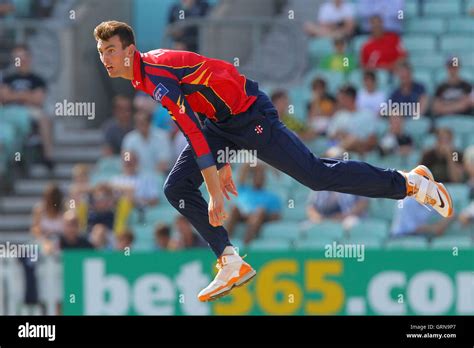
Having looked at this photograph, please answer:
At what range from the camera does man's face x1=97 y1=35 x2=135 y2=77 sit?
9562mm

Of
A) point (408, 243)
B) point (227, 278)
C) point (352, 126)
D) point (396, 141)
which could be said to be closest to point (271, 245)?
point (408, 243)

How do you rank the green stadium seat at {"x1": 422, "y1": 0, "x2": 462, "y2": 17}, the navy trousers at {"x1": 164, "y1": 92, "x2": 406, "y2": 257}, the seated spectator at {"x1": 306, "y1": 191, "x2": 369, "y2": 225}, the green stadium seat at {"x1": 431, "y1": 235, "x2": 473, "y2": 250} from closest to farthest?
1. the navy trousers at {"x1": 164, "y1": 92, "x2": 406, "y2": 257}
2. the green stadium seat at {"x1": 431, "y1": 235, "x2": 473, "y2": 250}
3. the seated spectator at {"x1": 306, "y1": 191, "x2": 369, "y2": 225}
4. the green stadium seat at {"x1": 422, "y1": 0, "x2": 462, "y2": 17}

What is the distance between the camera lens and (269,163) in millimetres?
10070

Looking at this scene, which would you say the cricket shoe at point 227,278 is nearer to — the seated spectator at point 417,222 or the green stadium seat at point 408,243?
the green stadium seat at point 408,243

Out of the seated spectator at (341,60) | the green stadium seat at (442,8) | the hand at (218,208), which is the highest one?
the green stadium seat at (442,8)

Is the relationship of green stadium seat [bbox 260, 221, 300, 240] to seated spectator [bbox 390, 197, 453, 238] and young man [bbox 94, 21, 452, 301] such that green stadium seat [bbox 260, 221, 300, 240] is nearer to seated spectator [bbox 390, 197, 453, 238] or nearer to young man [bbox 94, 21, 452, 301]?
seated spectator [bbox 390, 197, 453, 238]

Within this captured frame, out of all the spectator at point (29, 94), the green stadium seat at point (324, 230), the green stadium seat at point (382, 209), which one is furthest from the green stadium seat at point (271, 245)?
the spectator at point (29, 94)

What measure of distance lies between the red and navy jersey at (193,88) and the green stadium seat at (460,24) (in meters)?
7.50

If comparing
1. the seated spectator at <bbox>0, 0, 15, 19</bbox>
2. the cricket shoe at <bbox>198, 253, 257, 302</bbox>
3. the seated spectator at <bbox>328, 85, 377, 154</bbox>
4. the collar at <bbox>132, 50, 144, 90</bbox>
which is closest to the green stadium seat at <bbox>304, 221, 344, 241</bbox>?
the seated spectator at <bbox>328, 85, 377, 154</bbox>

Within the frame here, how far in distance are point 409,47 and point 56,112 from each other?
4.29 meters

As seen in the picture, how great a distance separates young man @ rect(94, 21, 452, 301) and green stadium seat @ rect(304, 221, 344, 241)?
13.4 ft

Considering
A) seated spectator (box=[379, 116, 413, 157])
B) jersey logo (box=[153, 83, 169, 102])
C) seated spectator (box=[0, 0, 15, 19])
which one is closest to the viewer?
jersey logo (box=[153, 83, 169, 102])

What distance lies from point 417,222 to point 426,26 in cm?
360

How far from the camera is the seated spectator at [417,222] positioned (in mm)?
14484
